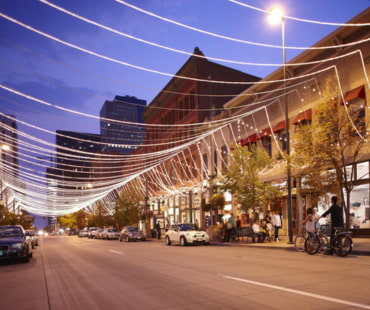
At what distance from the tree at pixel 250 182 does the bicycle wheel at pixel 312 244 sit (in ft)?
30.6

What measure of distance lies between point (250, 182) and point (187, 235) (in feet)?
17.0

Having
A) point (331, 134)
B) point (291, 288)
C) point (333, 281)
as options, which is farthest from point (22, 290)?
point (331, 134)

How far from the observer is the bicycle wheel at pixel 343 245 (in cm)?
1335

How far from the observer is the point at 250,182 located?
79.5 feet

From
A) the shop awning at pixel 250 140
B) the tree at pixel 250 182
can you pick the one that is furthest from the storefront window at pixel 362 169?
the shop awning at pixel 250 140

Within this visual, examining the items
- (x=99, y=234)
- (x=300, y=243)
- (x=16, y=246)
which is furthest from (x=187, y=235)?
(x=99, y=234)

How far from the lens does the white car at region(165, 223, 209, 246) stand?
920 inches

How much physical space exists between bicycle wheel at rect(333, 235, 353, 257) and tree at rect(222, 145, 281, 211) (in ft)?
34.2

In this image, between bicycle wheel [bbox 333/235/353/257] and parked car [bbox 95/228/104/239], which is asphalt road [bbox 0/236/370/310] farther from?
parked car [bbox 95/228/104/239]

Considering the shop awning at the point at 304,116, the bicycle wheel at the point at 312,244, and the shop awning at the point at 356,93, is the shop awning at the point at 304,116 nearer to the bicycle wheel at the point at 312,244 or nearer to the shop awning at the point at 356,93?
the shop awning at the point at 356,93

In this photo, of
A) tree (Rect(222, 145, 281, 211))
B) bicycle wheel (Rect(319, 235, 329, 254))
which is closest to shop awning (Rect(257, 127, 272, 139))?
tree (Rect(222, 145, 281, 211))

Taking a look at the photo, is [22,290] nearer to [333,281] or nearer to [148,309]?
[148,309]

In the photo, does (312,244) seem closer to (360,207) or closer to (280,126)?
(360,207)

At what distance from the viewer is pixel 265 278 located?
342 inches
